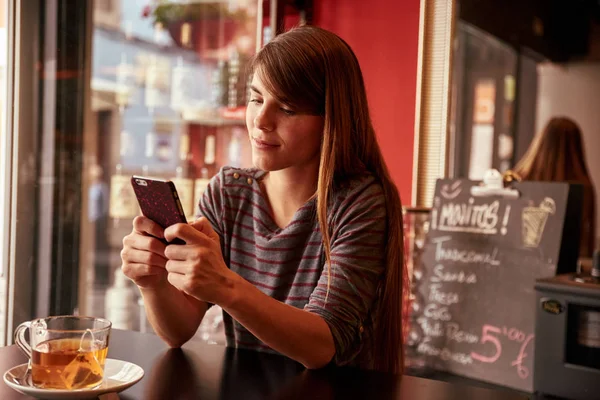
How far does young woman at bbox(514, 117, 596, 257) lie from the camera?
2.37 metres

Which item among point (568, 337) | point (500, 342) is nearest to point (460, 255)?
point (500, 342)

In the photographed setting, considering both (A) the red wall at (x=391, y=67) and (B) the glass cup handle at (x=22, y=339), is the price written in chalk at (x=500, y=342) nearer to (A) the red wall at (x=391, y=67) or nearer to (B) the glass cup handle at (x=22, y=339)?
(A) the red wall at (x=391, y=67)

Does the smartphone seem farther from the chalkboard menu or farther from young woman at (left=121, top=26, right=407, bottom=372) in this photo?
the chalkboard menu

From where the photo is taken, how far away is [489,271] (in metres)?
2.37

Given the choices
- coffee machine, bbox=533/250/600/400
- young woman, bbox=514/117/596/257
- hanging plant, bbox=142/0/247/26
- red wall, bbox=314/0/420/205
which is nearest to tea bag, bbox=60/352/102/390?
coffee machine, bbox=533/250/600/400

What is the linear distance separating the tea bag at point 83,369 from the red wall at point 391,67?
203 cm

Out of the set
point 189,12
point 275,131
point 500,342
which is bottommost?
point 500,342

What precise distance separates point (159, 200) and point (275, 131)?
0.37 meters

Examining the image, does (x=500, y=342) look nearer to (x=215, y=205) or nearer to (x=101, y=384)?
(x=215, y=205)

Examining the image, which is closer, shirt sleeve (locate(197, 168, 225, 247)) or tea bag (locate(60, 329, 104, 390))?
tea bag (locate(60, 329, 104, 390))

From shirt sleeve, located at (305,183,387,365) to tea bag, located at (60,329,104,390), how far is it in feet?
1.45

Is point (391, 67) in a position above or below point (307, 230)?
above

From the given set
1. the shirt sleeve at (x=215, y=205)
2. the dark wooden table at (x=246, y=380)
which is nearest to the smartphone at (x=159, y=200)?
the dark wooden table at (x=246, y=380)

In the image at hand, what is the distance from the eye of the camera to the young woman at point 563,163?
2.37 m
